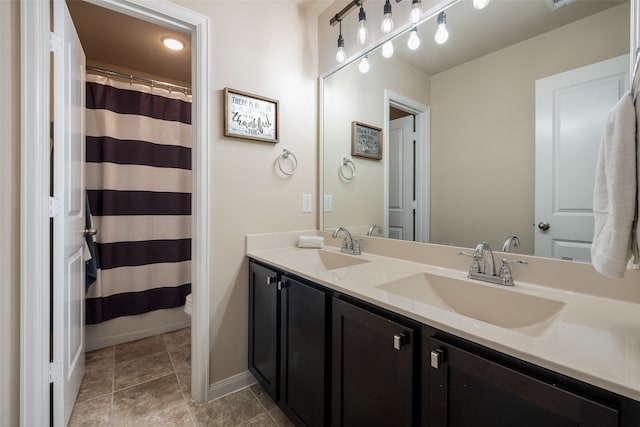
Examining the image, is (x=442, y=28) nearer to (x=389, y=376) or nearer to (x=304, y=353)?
(x=389, y=376)

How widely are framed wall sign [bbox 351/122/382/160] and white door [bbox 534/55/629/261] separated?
83 centimetres

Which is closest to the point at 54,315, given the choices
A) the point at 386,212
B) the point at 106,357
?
the point at 106,357

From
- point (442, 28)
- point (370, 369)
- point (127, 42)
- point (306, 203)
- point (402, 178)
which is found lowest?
point (370, 369)

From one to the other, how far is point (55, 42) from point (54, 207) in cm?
73

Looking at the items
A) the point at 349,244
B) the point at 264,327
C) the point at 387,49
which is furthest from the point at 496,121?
the point at 264,327

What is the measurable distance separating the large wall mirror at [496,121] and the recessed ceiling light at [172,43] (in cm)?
138

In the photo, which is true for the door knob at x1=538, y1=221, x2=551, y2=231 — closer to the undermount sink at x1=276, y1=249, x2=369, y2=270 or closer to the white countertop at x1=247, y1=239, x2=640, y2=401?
the white countertop at x1=247, y1=239, x2=640, y2=401

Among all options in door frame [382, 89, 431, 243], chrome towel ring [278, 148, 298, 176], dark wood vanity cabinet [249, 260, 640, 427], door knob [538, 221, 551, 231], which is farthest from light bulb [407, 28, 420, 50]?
dark wood vanity cabinet [249, 260, 640, 427]

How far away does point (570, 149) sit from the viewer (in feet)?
3.32

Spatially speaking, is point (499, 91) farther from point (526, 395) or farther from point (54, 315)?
point (54, 315)

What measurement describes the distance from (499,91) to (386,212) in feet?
2.63

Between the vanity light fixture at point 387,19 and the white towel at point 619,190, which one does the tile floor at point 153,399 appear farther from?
the vanity light fixture at point 387,19

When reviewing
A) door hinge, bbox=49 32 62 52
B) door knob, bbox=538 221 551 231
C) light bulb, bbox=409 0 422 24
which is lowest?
door knob, bbox=538 221 551 231

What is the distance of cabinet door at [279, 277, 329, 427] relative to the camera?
1135mm
